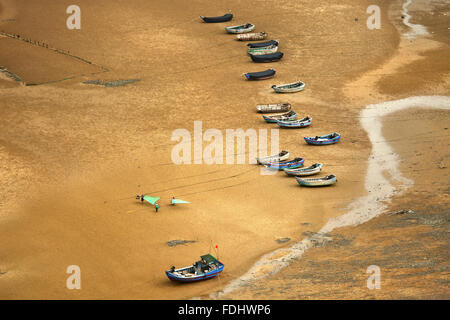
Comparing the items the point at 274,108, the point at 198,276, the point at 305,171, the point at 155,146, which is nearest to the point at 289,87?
the point at 274,108

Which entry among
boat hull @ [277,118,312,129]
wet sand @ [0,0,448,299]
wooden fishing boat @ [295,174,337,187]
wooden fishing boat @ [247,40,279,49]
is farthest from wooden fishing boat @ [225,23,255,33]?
wooden fishing boat @ [295,174,337,187]

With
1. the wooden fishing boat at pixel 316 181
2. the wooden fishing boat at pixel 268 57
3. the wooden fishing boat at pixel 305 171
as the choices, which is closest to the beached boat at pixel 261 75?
the wooden fishing boat at pixel 268 57

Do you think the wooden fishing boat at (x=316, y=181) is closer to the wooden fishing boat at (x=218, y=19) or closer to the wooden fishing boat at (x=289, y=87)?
the wooden fishing boat at (x=289, y=87)

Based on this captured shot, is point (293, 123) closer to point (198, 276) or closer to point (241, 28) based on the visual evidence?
point (198, 276)

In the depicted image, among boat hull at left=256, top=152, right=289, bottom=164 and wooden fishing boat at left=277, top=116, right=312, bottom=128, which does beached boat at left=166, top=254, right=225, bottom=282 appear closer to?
boat hull at left=256, top=152, right=289, bottom=164

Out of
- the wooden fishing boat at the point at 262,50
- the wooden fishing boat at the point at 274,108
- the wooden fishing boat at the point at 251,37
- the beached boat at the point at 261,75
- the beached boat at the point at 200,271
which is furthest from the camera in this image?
the wooden fishing boat at the point at 251,37

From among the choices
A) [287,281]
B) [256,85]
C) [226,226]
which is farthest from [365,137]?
[287,281]

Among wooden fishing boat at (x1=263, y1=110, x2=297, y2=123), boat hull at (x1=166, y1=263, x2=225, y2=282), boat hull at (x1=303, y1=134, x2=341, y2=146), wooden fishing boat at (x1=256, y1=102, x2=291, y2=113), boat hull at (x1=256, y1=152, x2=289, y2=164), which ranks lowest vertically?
boat hull at (x1=166, y1=263, x2=225, y2=282)
